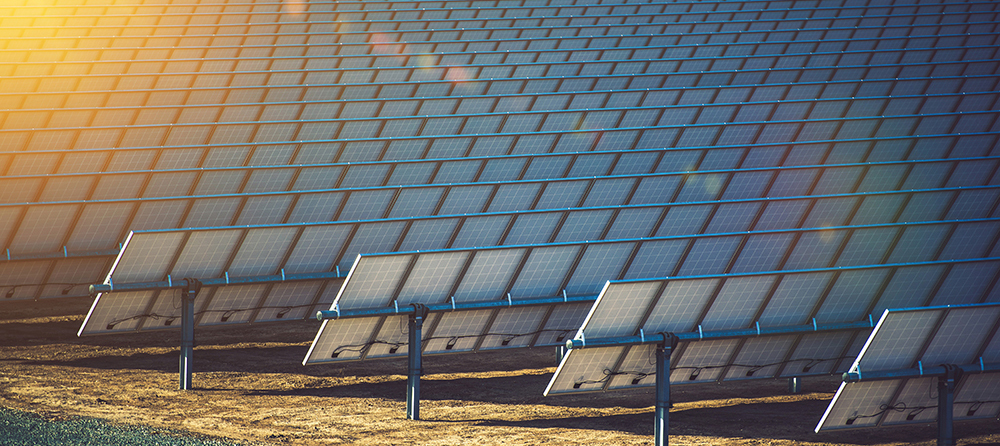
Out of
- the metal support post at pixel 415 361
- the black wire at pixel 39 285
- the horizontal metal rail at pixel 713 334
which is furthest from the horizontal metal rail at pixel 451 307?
the black wire at pixel 39 285

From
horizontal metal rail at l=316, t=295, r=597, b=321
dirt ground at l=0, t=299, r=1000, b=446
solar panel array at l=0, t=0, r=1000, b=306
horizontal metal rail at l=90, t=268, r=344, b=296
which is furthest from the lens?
solar panel array at l=0, t=0, r=1000, b=306

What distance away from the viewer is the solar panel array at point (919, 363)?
30.9ft

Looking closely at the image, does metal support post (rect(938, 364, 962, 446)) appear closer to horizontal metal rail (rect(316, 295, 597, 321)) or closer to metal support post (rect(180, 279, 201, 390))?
horizontal metal rail (rect(316, 295, 597, 321))

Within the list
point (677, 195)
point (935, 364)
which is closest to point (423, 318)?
point (935, 364)

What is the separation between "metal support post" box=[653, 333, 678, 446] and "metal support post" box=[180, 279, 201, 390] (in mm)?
5974

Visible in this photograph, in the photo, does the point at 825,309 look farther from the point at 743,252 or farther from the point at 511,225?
the point at 511,225

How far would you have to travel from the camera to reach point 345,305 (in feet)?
35.2

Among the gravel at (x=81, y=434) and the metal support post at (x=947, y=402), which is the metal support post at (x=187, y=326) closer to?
the gravel at (x=81, y=434)

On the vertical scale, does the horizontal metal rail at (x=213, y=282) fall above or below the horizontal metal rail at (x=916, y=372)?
above

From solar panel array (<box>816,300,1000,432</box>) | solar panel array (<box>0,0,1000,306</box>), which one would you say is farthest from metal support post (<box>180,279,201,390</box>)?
solar panel array (<box>816,300,1000,432</box>)

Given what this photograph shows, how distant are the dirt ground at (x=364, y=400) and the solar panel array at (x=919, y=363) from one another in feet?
2.44

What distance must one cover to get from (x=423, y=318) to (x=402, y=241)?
98.0 inches

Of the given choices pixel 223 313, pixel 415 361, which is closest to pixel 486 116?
pixel 223 313

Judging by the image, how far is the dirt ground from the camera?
10375 millimetres
